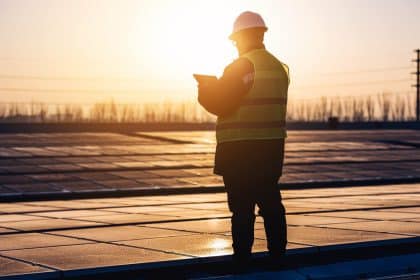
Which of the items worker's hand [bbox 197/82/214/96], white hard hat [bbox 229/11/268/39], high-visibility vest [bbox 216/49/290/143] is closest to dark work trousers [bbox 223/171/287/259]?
high-visibility vest [bbox 216/49/290/143]

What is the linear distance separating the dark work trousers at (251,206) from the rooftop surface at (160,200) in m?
0.36

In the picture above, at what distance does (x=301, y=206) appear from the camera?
1552cm

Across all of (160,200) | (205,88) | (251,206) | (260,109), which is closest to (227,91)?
(205,88)

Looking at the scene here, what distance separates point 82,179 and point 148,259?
14.0 m

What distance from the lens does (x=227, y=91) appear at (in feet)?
27.3

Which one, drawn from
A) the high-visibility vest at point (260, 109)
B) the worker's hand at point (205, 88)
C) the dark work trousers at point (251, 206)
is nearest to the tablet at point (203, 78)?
the worker's hand at point (205, 88)

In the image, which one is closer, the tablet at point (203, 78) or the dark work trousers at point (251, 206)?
the tablet at point (203, 78)

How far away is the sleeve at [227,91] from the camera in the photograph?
832 cm

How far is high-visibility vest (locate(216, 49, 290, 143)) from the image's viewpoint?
8.45 metres

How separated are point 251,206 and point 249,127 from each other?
70 cm

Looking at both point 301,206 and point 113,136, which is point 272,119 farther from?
point 113,136

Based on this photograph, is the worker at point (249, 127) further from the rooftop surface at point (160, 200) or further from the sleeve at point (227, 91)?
the rooftop surface at point (160, 200)

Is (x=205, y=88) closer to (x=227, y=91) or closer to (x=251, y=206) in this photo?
(x=227, y=91)

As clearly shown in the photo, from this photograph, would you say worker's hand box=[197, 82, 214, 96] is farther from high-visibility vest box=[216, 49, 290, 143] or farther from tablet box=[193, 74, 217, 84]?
high-visibility vest box=[216, 49, 290, 143]
